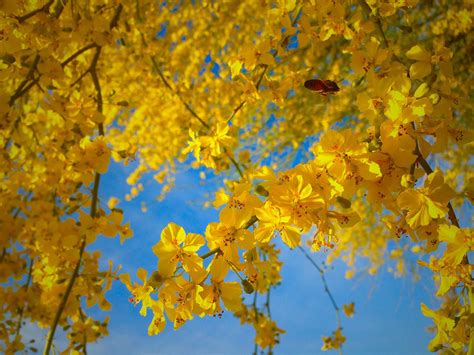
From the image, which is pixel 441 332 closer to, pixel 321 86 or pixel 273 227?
pixel 273 227

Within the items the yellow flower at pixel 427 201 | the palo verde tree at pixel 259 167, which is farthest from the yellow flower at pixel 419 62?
the yellow flower at pixel 427 201

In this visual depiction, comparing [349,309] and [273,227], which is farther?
[349,309]

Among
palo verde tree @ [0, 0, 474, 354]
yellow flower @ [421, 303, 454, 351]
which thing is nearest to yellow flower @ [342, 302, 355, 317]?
palo verde tree @ [0, 0, 474, 354]

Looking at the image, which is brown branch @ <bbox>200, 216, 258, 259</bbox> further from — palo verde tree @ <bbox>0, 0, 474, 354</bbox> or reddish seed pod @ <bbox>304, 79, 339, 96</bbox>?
reddish seed pod @ <bbox>304, 79, 339, 96</bbox>

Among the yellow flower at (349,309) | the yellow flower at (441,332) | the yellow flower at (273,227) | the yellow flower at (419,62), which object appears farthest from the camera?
the yellow flower at (349,309)

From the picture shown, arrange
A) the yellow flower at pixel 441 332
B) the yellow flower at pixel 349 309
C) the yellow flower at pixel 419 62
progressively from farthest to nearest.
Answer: the yellow flower at pixel 349 309
the yellow flower at pixel 419 62
the yellow flower at pixel 441 332

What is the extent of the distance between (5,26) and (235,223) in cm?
95

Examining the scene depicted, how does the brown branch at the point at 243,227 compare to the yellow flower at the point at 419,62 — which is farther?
the yellow flower at the point at 419,62

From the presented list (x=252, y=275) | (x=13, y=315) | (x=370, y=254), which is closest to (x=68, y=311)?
(x=13, y=315)

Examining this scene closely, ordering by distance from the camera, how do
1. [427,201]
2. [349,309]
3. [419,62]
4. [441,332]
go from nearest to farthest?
1. [427,201]
2. [441,332]
3. [419,62]
4. [349,309]

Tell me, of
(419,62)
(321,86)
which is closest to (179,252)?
(321,86)

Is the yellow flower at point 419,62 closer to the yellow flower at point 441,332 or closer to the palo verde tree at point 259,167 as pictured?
the palo verde tree at point 259,167

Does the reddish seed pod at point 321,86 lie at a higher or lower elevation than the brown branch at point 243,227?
higher

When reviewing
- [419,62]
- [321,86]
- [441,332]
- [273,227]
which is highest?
[419,62]
